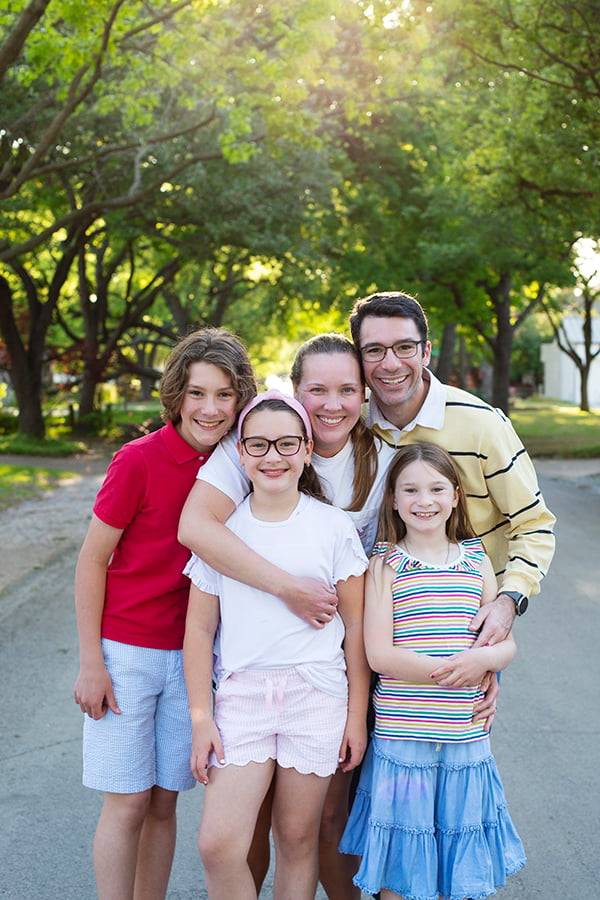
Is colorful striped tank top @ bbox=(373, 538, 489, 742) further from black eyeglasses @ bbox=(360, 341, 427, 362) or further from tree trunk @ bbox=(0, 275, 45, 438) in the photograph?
tree trunk @ bbox=(0, 275, 45, 438)

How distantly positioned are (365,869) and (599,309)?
236ft

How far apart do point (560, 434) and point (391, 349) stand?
2563 centimetres

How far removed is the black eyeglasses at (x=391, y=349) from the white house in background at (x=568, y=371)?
2281 inches

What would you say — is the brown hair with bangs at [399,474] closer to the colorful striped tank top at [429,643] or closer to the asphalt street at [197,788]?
the colorful striped tank top at [429,643]

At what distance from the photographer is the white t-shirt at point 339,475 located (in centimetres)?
291

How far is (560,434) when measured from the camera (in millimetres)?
27594

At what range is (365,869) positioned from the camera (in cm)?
279

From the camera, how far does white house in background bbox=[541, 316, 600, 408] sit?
203ft

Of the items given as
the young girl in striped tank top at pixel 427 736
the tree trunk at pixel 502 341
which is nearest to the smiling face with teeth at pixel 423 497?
the young girl in striped tank top at pixel 427 736

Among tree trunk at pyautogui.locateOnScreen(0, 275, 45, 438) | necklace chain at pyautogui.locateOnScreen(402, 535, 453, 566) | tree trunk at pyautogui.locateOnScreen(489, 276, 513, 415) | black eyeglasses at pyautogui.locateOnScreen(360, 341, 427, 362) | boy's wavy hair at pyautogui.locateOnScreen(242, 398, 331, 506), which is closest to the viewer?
boy's wavy hair at pyautogui.locateOnScreen(242, 398, 331, 506)

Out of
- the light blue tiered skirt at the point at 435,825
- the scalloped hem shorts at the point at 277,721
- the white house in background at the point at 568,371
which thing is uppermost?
the scalloped hem shorts at the point at 277,721

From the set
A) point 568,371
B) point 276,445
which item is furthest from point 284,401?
point 568,371

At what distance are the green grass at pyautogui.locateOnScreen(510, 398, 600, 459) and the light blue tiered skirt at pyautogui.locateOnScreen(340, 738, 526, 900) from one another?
1877 centimetres

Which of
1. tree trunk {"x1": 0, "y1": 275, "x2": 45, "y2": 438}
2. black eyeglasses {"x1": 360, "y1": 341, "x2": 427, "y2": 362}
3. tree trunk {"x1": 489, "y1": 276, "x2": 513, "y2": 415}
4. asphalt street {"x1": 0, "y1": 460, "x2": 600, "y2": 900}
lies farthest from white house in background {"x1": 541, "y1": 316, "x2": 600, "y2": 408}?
black eyeglasses {"x1": 360, "y1": 341, "x2": 427, "y2": 362}
